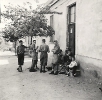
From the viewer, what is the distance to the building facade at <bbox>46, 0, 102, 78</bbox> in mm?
6777

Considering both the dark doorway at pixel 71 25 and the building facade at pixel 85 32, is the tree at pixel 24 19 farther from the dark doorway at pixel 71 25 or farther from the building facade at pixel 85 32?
the dark doorway at pixel 71 25

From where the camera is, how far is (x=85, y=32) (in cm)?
787

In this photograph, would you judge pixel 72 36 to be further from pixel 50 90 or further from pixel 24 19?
pixel 50 90

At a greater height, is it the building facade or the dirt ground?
the building facade

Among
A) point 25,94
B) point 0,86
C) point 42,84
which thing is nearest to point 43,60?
point 42,84

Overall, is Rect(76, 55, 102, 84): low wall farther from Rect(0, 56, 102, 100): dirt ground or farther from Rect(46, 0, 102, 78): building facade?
Rect(0, 56, 102, 100): dirt ground

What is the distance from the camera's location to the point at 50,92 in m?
5.63

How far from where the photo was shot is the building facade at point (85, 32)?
22.2ft

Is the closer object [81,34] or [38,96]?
[38,96]

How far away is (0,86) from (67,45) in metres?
4.99

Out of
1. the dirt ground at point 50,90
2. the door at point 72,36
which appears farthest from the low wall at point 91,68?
the door at point 72,36

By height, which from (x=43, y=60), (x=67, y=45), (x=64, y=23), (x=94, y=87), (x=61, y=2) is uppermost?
(x=61, y=2)


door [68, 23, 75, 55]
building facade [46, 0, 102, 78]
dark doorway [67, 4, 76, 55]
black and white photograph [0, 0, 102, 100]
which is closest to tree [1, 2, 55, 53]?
black and white photograph [0, 0, 102, 100]

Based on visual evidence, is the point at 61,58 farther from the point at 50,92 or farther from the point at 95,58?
the point at 50,92
